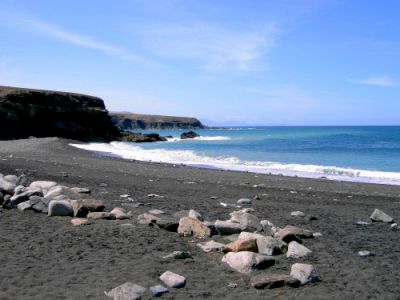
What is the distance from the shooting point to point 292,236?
7.16m

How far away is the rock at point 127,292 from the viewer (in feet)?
15.5

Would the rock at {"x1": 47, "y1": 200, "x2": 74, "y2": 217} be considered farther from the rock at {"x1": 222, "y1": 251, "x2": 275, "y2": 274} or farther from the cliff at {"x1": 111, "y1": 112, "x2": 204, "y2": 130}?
the cliff at {"x1": 111, "y1": 112, "x2": 204, "y2": 130}

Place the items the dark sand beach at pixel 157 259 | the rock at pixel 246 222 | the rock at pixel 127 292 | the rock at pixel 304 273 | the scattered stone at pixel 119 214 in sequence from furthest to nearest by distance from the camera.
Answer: the scattered stone at pixel 119 214 → the rock at pixel 246 222 → the rock at pixel 304 273 → the dark sand beach at pixel 157 259 → the rock at pixel 127 292

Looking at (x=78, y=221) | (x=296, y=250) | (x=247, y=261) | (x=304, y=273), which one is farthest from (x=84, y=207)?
(x=304, y=273)

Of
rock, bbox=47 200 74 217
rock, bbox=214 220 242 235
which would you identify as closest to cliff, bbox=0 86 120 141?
rock, bbox=47 200 74 217

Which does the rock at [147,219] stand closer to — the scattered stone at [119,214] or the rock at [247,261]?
the scattered stone at [119,214]

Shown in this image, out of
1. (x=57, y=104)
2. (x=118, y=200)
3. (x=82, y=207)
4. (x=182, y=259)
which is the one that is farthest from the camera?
(x=57, y=104)

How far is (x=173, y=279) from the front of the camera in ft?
17.4

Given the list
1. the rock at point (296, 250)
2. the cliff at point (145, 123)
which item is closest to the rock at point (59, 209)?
the rock at point (296, 250)

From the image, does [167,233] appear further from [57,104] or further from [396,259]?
[57,104]

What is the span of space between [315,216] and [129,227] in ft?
14.2

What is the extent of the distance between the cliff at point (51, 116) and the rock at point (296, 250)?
58.6 meters

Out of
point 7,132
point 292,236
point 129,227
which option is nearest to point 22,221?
point 129,227

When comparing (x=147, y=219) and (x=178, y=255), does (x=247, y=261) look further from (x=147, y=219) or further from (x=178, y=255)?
(x=147, y=219)
